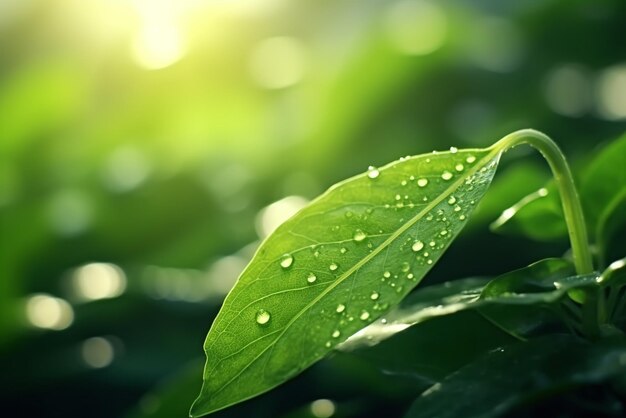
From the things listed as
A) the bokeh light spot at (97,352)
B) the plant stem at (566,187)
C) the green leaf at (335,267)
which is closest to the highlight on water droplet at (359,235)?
the green leaf at (335,267)

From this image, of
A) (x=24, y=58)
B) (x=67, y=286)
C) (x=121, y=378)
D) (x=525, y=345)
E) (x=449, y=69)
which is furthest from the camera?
(x=24, y=58)

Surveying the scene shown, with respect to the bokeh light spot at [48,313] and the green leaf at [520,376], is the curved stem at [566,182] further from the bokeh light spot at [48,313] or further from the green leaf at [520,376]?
the bokeh light spot at [48,313]

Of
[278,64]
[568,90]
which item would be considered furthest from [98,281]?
[278,64]

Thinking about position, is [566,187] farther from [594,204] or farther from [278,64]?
[278,64]

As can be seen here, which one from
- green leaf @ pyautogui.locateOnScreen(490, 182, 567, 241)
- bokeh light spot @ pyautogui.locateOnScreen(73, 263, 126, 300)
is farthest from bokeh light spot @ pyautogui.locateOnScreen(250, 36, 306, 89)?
green leaf @ pyautogui.locateOnScreen(490, 182, 567, 241)

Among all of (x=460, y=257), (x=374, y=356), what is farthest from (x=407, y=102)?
(x=374, y=356)

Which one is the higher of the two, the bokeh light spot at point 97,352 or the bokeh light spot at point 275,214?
the bokeh light spot at point 275,214

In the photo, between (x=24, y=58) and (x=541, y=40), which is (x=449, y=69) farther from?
(x=24, y=58)
